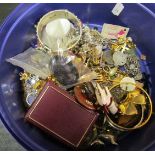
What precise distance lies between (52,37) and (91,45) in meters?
0.18

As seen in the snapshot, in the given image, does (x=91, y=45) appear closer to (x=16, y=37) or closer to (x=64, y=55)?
(x=64, y=55)

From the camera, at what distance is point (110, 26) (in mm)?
1409

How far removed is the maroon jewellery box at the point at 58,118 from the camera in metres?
1.15

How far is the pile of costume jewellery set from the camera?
1239 millimetres

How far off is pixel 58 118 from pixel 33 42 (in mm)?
396

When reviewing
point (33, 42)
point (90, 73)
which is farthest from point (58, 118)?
point (33, 42)

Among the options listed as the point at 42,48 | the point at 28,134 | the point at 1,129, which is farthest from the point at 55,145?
the point at 42,48

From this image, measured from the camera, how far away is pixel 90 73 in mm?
1272

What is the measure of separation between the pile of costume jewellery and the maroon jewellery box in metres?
0.06

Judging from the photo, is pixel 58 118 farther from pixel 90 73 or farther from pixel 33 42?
pixel 33 42

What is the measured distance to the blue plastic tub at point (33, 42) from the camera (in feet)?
3.78

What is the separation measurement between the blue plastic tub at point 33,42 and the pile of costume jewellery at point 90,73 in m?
0.04

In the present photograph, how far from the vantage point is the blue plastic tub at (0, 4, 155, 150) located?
1152 mm

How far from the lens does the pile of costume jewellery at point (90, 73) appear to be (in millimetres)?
1239
